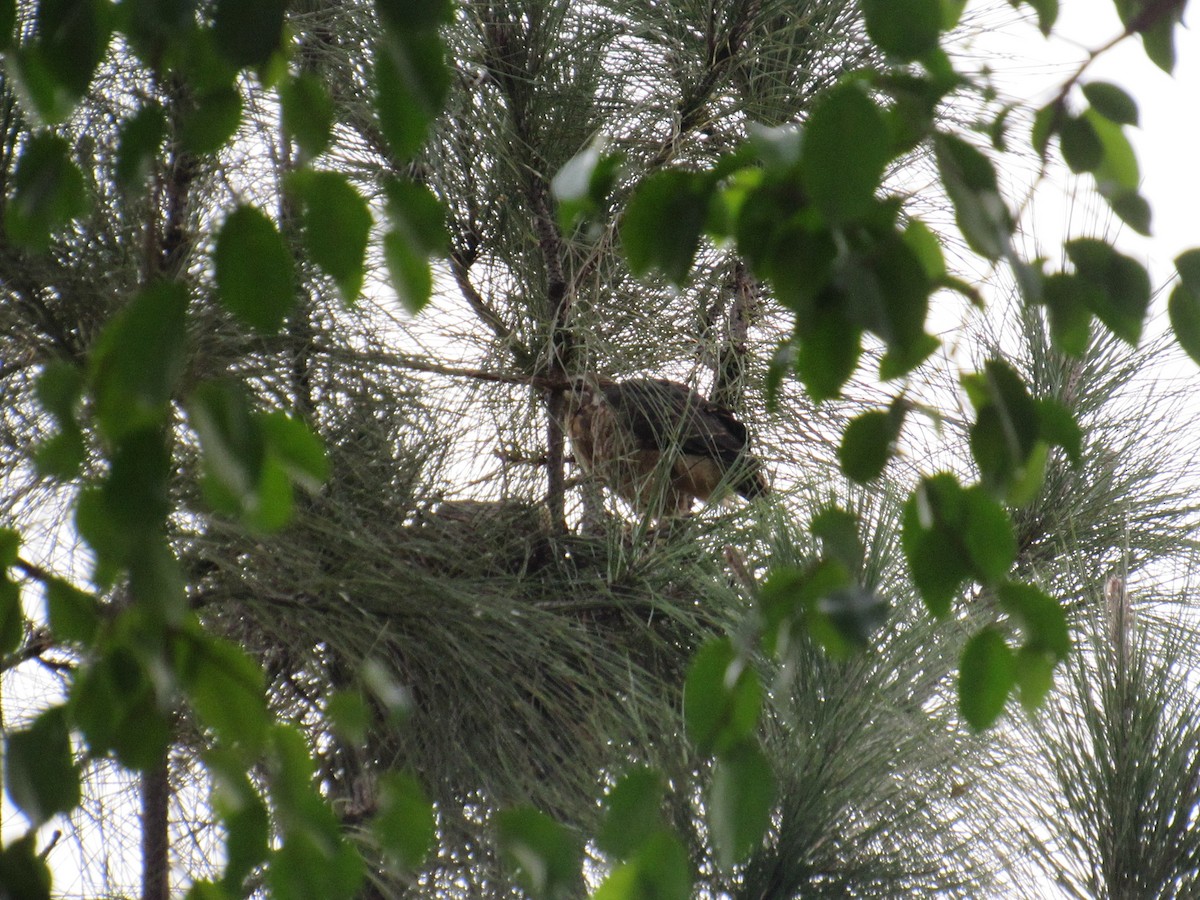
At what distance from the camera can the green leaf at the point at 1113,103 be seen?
16.7 inches

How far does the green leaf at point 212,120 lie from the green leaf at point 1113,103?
0.93 feet

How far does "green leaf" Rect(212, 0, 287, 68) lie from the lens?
37 centimetres

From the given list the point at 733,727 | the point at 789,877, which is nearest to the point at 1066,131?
the point at 733,727

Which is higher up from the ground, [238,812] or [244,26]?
[244,26]

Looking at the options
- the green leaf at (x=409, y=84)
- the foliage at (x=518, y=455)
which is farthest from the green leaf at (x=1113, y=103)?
the green leaf at (x=409, y=84)

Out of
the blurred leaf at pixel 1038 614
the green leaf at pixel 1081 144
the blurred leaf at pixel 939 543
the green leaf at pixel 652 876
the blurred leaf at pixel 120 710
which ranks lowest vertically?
the green leaf at pixel 652 876

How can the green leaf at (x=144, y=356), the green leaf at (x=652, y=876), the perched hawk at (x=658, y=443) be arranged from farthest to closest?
the perched hawk at (x=658, y=443) < the green leaf at (x=652, y=876) < the green leaf at (x=144, y=356)

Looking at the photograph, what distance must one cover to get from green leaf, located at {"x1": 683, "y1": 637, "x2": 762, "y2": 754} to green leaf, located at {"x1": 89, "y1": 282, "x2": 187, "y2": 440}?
0.21 m

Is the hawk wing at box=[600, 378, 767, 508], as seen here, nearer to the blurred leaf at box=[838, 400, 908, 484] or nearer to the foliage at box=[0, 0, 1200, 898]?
the foliage at box=[0, 0, 1200, 898]

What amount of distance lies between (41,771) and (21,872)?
1.2 inches

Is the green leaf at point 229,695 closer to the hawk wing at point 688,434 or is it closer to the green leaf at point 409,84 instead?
the green leaf at point 409,84

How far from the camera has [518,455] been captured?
165cm

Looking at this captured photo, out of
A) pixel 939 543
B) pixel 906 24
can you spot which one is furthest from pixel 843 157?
pixel 939 543

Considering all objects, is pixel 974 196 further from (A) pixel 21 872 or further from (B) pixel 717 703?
(A) pixel 21 872
